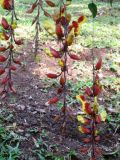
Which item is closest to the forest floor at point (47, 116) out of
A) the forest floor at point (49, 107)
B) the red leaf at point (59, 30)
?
the forest floor at point (49, 107)

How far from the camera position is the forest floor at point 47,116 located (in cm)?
256

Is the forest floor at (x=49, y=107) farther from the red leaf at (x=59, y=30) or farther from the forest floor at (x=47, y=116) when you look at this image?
the red leaf at (x=59, y=30)

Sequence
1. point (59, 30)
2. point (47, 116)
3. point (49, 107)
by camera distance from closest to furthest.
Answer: point (59, 30) < point (47, 116) < point (49, 107)

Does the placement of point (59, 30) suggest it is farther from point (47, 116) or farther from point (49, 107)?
A: point (49, 107)

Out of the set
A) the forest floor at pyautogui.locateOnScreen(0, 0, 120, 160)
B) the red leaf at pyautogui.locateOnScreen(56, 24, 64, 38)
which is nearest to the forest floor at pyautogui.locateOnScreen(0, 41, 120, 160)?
the forest floor at pyautogui.locateOnScreen(0, 0, 120, 160)

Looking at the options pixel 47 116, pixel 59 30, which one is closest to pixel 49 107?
pixel 47 116

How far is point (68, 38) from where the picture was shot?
132 centimetres

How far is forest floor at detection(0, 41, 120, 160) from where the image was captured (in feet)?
8.39

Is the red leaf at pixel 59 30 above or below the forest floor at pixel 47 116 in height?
above

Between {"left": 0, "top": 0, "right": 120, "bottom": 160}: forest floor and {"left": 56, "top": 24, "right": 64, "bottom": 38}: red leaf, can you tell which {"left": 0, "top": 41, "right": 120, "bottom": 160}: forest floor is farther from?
{"left": 56, "top": 24, "right": 64, "bottom": 38}: red leaf

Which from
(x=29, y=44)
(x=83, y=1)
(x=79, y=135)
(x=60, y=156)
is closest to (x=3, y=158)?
(x=60, y=156)

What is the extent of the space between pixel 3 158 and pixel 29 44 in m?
2.46

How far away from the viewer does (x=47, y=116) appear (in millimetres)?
2988

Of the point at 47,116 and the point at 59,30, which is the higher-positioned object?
the point at 59,30
